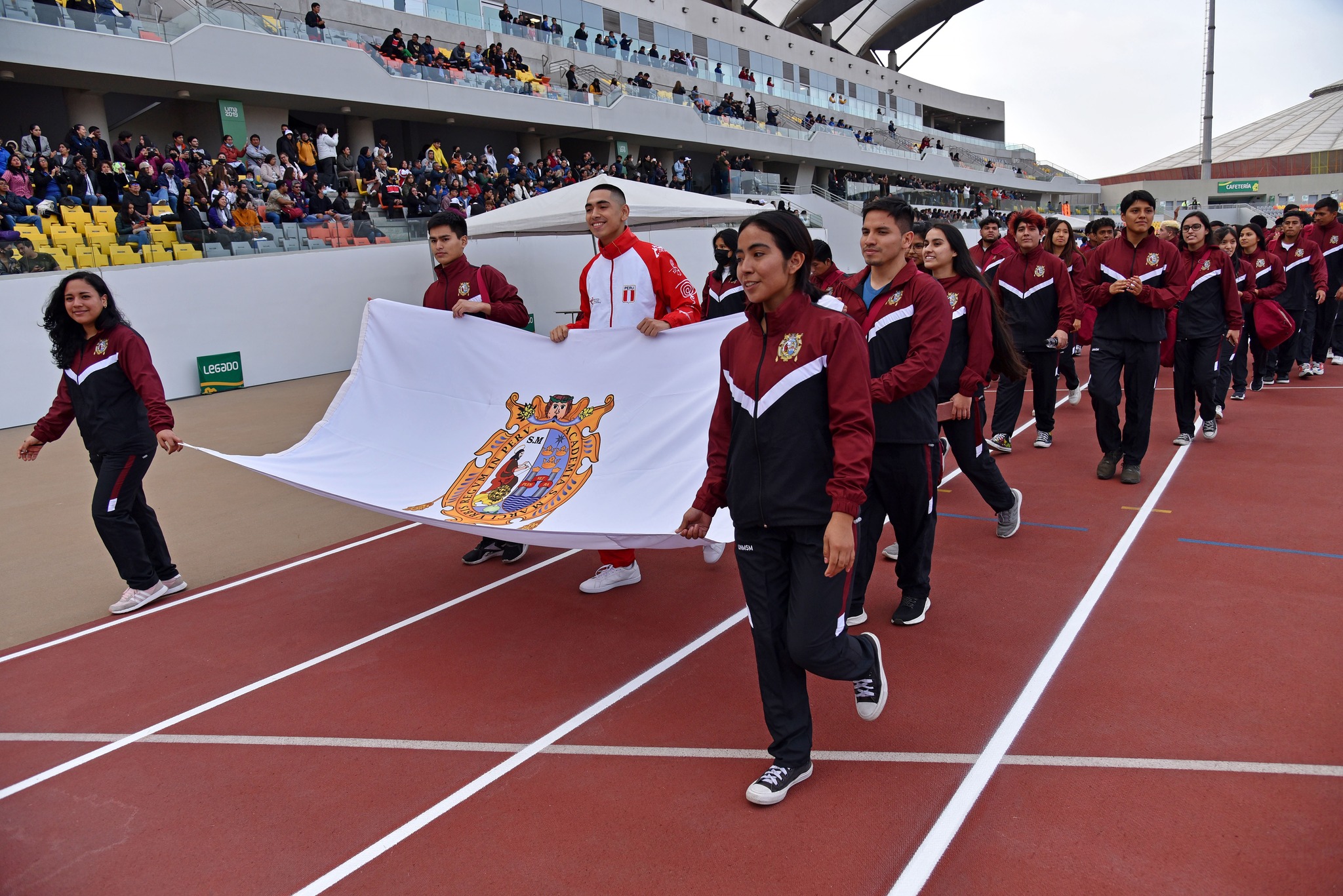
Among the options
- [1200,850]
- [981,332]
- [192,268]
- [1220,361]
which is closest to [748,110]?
[192,268]

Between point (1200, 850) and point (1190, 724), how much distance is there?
85 cm

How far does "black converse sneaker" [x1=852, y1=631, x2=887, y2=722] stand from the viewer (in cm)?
345

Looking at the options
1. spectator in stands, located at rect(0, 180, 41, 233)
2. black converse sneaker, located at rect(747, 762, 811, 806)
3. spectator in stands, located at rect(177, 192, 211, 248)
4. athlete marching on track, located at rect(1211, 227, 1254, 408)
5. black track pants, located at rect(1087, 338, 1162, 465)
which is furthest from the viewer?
spectator in stands, located at rect(177, 192, 211, 248)

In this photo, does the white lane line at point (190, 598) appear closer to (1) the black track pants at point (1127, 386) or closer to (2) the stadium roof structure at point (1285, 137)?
(1) the black track pants at point (1127, 386)

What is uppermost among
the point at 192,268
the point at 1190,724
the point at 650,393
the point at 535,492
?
the point at 192,268

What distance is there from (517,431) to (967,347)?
2.82 metres

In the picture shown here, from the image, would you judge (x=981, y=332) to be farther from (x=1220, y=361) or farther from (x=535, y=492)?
(x=1220, y=361)

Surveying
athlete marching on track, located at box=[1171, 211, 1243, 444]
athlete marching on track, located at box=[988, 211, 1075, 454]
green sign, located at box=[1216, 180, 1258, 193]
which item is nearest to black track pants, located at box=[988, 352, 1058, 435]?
athlete marching on track, located at box=[988, 211, 1075, 454]

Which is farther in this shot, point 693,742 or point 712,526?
point 712,526

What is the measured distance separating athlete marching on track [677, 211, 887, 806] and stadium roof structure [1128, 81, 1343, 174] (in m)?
93.9

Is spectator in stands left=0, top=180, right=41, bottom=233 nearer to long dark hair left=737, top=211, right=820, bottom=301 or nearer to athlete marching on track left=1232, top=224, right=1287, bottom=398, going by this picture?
long dark hair left=737, top=211, right=820, bottom=301

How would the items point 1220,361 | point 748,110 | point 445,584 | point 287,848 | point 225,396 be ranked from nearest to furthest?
point 287,848 → point 445,584 → point 1220,361 → point 225,396 → point 748,110

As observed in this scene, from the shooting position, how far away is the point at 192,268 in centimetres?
1465

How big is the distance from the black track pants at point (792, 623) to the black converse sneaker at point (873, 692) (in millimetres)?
236
